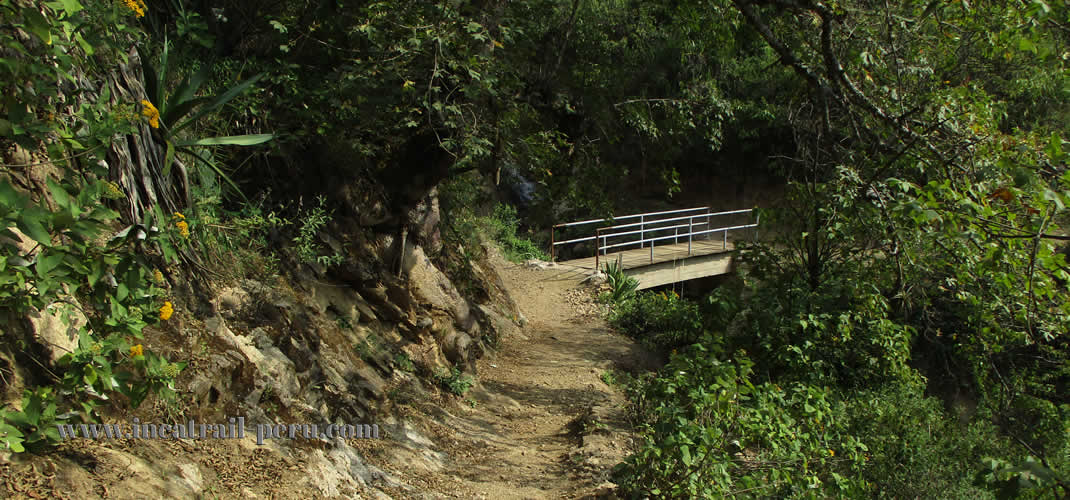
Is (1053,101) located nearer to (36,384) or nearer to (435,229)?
(435,229)

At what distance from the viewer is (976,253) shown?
3859 millimetres

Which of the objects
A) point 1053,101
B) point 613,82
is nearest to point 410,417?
point 613,82

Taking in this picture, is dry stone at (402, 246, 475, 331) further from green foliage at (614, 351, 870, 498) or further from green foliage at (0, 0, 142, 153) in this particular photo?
green foliage at (0, 0, 142, 153)

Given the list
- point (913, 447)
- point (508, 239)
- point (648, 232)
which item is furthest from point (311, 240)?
point (648, 232)

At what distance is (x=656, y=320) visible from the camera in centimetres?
1134

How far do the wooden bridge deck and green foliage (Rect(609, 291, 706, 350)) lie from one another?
2.19 m

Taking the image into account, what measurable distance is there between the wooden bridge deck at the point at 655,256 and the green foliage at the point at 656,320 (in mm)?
2187

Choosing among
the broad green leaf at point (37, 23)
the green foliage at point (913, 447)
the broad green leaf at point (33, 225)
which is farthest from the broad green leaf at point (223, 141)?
the green foliage at point (913, 447)

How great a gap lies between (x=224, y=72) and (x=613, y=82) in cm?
702

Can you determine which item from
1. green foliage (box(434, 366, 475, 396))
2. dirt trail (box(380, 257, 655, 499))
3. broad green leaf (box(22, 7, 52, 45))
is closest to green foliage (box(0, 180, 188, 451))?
broad green leaf (box(22, 7, 52, 45))

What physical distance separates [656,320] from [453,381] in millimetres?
5560

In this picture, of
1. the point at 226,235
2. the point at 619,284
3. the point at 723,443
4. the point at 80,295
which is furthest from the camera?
the point at 619,284

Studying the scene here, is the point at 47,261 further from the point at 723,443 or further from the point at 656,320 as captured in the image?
the point at 656,320

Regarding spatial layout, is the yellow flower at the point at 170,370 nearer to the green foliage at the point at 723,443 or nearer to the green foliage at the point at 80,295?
the green foliage at the point at 80,295
